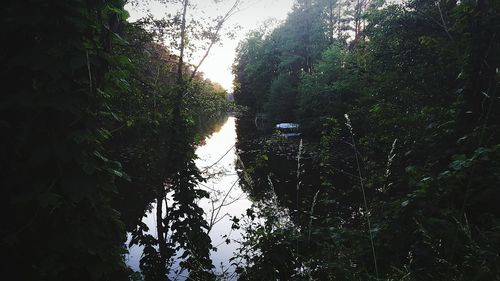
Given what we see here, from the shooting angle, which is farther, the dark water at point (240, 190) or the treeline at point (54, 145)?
the dark water at point (240, 190)

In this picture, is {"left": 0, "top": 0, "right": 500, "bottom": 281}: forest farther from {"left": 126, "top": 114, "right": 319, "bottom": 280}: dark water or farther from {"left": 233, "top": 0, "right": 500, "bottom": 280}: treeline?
{"left": 126, "top": 114, "right": 319, "bottom": 280}: dark water

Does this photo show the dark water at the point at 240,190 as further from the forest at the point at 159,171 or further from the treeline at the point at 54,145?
the treeline at the point at 54,145

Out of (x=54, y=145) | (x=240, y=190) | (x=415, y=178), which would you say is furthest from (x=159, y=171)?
(x=240, y=190)

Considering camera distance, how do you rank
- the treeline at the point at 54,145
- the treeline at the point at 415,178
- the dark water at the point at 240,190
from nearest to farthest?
the treeline at the point at 54,145
the treeline at the point at 415,178
the dark water at the point at 240,190

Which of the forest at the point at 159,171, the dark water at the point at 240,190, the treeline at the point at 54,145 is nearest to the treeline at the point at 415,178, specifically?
the forest at the point at 159,171

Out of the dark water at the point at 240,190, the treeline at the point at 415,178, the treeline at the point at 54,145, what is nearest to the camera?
the treeline at the point at 54,145

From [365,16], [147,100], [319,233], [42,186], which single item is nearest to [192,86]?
[147,100]

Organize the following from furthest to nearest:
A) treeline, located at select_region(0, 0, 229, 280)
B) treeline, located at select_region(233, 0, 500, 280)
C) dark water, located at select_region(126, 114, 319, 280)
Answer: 1. dark water, located at select_region(126, 114, 319, 280)
2. treeline, located at select_region(233, 0, 500, 280)
3. treeline, located at select_region(0, 0, 229, 280)

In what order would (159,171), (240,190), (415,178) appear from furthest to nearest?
1. (240,190)
2. (159,171)
3. (415,178)

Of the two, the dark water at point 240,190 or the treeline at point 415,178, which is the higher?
the treeline at point 415,178

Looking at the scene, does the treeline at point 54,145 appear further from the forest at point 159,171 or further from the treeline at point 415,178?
the treeline at point 415,178

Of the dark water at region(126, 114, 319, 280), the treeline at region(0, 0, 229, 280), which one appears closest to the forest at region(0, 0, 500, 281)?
the treeline at region(0, 0, 229, 280)

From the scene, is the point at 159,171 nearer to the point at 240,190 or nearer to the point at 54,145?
the point at 54,145

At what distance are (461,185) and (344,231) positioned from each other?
1.72 meters
